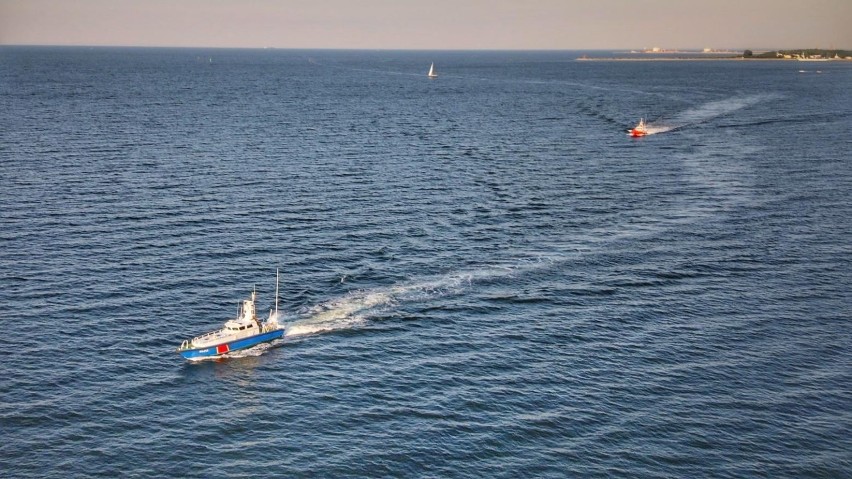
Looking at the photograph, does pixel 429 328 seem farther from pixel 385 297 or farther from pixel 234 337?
pixel 234 337

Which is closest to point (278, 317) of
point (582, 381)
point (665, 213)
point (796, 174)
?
point (582, 381)

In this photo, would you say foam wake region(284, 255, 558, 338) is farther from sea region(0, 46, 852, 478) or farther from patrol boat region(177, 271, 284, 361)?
patrol boat region(177, 271, 284, 361)

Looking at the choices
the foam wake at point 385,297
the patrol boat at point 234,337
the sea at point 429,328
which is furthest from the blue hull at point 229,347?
the foam wake at point 385,297

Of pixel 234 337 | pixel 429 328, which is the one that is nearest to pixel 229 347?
pixel 234 337

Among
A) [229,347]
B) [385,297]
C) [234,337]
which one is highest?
[385,297]

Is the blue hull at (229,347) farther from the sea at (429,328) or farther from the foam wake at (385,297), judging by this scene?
the foam wake at (385,297)

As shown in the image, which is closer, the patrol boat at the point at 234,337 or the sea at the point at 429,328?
the sea at the point at 429,328

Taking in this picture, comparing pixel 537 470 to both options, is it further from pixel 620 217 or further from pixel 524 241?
pixel 620 217
